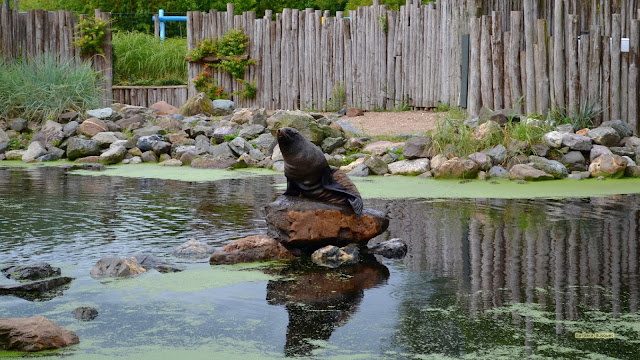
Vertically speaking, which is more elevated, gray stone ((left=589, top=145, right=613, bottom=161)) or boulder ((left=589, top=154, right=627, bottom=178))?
gray stone ((left=589, top=145, right=613, bottom=161))

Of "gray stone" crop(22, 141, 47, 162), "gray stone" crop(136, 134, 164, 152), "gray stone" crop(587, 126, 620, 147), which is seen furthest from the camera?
Result: "gray stone" crop(22, 141, 47, 162)

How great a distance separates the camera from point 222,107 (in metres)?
18.3

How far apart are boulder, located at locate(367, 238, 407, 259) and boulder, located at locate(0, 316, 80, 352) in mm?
2954

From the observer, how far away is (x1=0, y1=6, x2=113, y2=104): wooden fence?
18109mm

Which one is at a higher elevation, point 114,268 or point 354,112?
point 354,112

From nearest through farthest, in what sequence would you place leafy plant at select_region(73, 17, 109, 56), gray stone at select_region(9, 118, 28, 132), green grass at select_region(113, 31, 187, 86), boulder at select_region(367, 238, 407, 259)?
boulder at select_region(367, 238, 407, 259) < gray stone at select_region(9, 118, 28, 132) < leafy plant at select_region(73, 17, 109, 56) < green grass at select_region(113, 31, 187, 86)

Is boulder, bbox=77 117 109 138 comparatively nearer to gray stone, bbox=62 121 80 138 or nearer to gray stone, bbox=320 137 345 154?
gray stone, bbox=62 121 80 138

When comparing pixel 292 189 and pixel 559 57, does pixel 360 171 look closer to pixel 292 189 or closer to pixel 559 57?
pixel 559 57

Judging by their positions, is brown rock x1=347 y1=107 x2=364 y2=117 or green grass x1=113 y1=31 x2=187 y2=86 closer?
brown rock x1=347 y1=107 x2=364 y2=117

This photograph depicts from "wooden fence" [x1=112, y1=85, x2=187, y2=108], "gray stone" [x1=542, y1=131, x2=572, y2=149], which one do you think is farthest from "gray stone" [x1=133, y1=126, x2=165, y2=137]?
"gray stone" [x1=542, y1=131, x2=572, y2=149]

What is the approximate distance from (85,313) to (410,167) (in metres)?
7.72

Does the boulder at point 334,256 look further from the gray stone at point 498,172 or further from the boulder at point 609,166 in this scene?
the boulder at point 609,166

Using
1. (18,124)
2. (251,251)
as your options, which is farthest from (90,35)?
(251,251)

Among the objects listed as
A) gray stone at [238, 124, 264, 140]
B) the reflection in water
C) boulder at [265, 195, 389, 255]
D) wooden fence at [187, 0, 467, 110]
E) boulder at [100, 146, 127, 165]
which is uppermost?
wooden fence at [187, 0, 467, 110]
